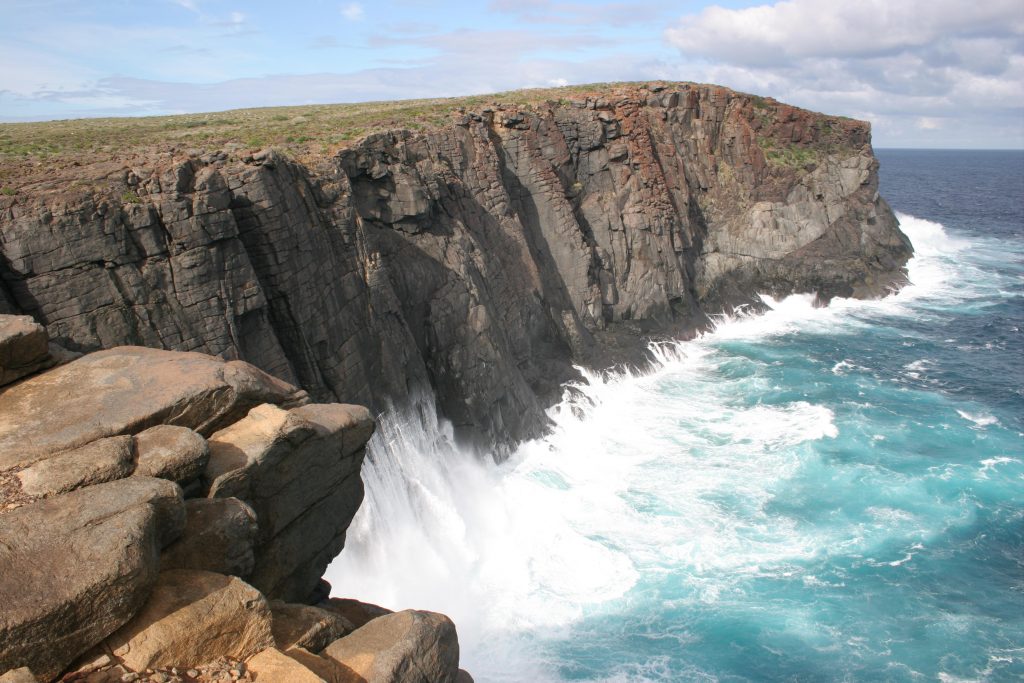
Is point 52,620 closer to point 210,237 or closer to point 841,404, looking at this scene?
point 210,237

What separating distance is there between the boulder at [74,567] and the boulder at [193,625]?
287mm

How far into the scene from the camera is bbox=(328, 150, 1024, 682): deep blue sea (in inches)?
896

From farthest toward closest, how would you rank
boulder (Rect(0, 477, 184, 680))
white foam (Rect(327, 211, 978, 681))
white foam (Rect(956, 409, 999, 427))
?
white foam (Rect(956, 409, 999, 427)) → white foam (Rect(327, 211, 978, 681)) → boulder (Rect(0, 477, 184, 680))

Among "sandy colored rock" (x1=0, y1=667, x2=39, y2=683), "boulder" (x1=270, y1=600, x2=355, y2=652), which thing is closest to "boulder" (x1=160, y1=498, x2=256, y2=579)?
"boulder" (x1=270, y1=600, x2=355, y2=652)

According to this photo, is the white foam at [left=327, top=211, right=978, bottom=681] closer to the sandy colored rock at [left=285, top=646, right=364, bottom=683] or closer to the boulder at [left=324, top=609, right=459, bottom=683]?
the boulder at [left=324, top=609, right=459, bottom=683]

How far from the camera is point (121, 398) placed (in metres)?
14.8

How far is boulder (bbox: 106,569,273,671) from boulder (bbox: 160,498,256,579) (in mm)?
397

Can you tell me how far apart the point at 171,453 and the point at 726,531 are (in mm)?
21874

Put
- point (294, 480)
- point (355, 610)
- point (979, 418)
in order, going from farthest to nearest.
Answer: point (979, 418), point (355, 610), point (294, 480)

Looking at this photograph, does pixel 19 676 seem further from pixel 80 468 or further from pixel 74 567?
pixel 80 468

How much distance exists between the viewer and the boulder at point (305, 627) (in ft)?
40.4

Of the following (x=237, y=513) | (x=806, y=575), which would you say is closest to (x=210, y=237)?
(x=237, y=513)

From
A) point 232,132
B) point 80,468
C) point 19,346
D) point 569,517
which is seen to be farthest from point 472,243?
point 80,468

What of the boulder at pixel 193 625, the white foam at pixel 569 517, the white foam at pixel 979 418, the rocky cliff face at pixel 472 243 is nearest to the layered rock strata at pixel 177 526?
the boulder at pixel 193 625
